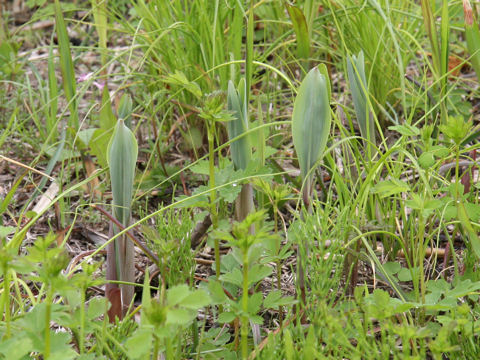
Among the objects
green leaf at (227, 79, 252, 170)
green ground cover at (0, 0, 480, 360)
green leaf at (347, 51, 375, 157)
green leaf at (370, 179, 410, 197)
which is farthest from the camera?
green leaf at (347, 51, 375, 157)

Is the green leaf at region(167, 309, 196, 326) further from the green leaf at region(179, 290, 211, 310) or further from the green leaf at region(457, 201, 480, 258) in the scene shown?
the green leaf at region(457, 201, 480, 258)

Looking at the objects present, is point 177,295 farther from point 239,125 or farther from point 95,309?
point 239,125

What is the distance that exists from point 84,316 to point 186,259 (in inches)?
10.2

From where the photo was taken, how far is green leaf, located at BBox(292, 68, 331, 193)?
1.20 m

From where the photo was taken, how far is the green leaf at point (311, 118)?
3.95ft

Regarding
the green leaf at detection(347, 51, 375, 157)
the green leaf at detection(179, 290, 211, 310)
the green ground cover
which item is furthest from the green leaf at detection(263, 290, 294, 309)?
the green leaf at detection(347, 51, 375, 157)

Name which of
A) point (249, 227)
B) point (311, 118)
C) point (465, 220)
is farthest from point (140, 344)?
point (465, 220)

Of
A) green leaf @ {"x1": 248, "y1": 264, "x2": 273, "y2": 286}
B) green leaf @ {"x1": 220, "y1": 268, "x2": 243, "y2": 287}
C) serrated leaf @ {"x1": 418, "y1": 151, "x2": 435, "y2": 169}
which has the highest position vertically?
serrated leaf @ {"x1": 418, "y1": 151, "x2": 435, "y2": 169}

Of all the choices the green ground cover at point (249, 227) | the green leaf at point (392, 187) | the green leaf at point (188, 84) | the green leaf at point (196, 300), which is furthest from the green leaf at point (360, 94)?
the green leaf at point (196, 300)

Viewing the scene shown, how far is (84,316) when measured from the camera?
3.41ft

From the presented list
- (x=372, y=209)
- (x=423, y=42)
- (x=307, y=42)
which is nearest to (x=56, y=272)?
(x=372, y=209)

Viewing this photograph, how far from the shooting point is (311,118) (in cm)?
121

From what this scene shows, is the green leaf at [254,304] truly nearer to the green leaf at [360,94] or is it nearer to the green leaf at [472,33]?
the green leaf at [360,94]

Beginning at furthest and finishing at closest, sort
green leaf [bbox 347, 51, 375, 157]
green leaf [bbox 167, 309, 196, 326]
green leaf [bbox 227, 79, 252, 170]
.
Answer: green leaf [bbox 347, 51, 375, 157] < green leaf [bbox 227, 79, 252, 170] < green leaf [bbox 167, 309, 196, 326]
